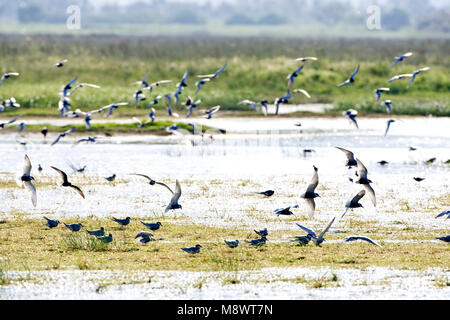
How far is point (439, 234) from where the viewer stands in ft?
62.6

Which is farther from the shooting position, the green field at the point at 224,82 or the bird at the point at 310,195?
the green field at the point at 224,82

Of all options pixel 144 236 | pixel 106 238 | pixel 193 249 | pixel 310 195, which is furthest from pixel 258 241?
pixel 106 238

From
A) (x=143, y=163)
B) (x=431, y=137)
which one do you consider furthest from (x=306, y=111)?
(x=143, y=163)

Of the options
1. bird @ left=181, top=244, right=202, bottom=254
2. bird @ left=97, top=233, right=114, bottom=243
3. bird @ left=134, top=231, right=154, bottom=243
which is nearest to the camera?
bird @ left=181, top=244, right=202, bottom=254

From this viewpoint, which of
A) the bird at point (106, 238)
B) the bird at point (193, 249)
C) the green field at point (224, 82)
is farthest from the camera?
the green field at point (224, 82)

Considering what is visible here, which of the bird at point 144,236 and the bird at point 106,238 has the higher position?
the bird at point 106,238

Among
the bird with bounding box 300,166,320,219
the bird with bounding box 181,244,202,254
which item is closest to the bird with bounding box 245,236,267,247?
the bird with bounding box 300,166,320,219

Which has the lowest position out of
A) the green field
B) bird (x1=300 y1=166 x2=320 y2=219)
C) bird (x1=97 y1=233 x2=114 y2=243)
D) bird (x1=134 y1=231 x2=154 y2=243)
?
the green field

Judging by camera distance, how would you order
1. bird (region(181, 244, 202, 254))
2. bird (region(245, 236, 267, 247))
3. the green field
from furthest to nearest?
1. the green field
2. bird (region(245, 236, 267, 247))
3. bird (region(181, 244, 202, 254))

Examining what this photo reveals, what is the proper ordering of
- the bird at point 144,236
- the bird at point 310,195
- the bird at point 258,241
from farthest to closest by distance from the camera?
the bird at point 144,236, the bird at point 258,241, the bird at point 310,195

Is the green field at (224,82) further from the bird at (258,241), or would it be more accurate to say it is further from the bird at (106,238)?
the bird at (258,241)

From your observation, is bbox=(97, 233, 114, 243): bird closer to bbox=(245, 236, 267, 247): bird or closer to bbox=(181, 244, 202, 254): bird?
bbox=(181, 244, 202, 254): bird

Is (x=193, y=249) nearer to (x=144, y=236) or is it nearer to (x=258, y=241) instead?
(x=258, y=241)

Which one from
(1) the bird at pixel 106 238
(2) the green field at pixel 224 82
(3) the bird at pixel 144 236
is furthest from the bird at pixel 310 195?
(2) the green field at pixel 224 82
